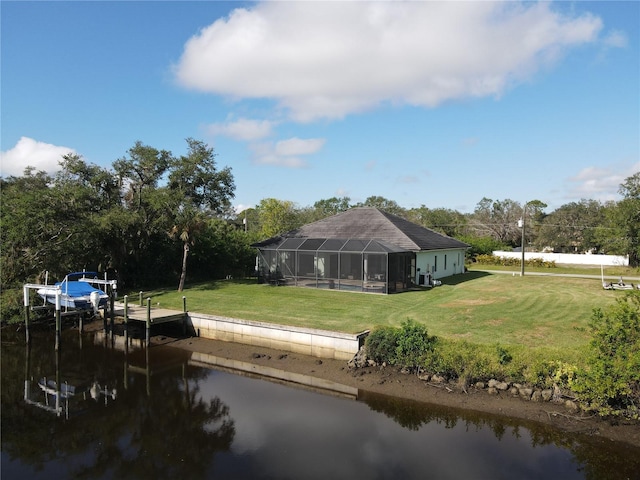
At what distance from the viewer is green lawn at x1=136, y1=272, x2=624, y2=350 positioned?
1370 centimetres

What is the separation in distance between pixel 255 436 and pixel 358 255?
13.2 meters

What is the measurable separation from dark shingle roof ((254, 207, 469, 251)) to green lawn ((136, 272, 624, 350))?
8.83 feet

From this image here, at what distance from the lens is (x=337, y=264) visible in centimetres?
2223

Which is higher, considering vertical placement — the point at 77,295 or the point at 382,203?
the point at 382,203

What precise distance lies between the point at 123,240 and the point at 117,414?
12.9 m

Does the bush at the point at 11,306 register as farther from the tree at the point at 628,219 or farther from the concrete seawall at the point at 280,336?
the tree at the point at 628,219

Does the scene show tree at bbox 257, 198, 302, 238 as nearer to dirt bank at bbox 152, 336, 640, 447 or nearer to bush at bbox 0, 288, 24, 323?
bush at bbox 0, 288, 24, 323

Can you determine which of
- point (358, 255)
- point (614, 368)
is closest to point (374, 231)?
point (358, 255)

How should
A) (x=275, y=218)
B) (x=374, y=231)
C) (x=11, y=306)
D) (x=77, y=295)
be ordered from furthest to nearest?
(x=275, y=218) < (x=374, y=231) < (x=11, y=306) < (x=77, y=295)

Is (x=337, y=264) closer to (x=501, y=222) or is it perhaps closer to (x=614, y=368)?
(x=614, y=368)

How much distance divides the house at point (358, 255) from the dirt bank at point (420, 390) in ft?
26.2

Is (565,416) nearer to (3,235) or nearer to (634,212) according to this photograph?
(634,212)

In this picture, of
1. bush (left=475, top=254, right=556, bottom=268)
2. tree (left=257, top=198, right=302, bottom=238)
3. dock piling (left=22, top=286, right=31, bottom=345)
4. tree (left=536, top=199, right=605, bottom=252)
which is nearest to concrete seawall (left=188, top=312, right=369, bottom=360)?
dock piling (left=22, top=286, right=31, bottom=345)

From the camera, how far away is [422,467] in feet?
26.7
